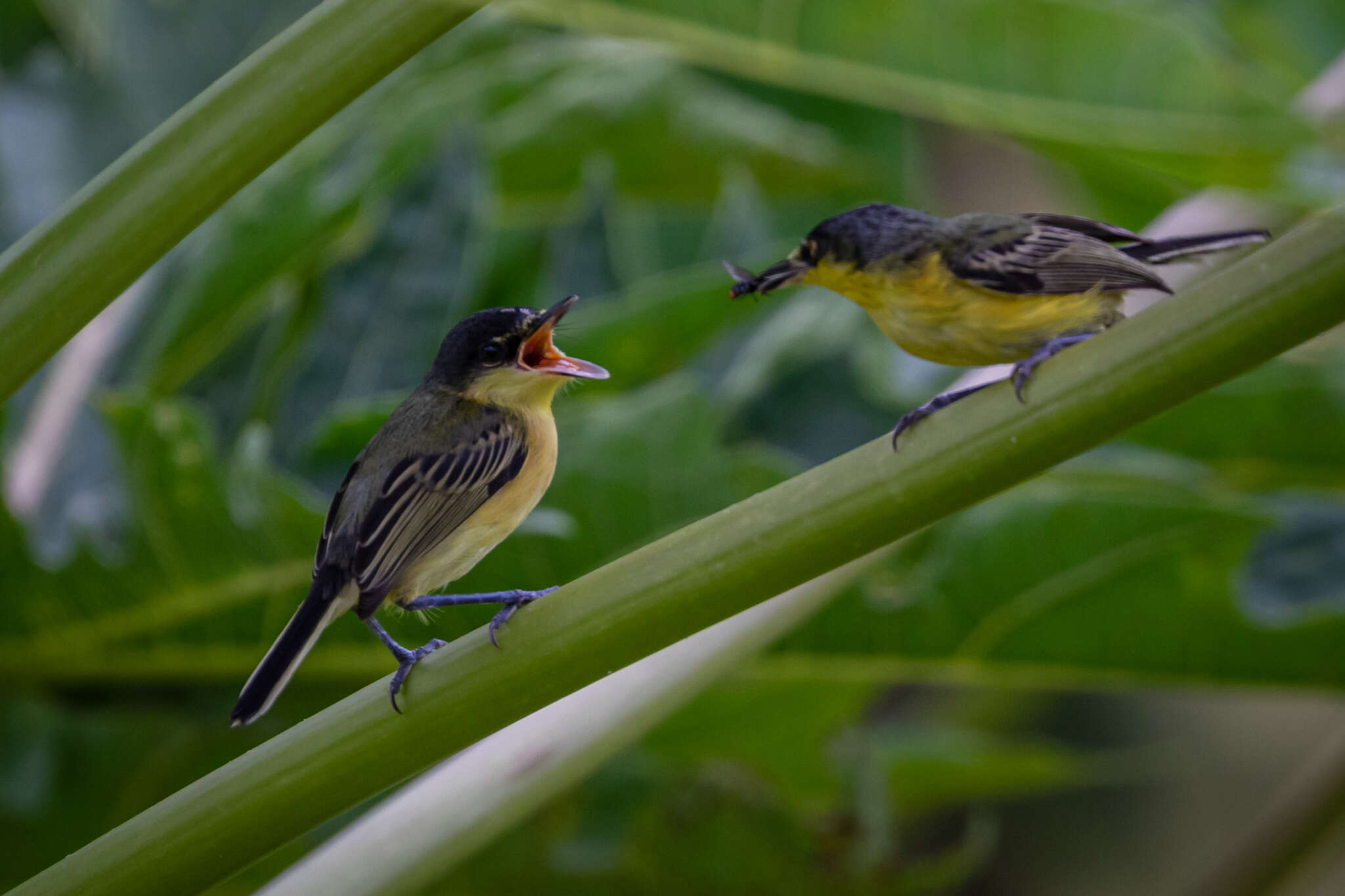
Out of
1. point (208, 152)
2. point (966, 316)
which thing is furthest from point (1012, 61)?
point (208, 152)

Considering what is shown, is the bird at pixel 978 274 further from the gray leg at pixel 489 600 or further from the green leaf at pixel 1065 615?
the green leaf at pixel 1065 615

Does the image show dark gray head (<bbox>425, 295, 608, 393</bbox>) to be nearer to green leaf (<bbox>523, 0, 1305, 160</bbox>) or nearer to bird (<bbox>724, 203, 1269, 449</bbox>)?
bird (<bbox>724, 203, 1269, 449</bbox>)

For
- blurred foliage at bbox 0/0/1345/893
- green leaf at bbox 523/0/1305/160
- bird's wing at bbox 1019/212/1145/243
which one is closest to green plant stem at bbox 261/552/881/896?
blurred foliage at bbox 0/0/1345/893

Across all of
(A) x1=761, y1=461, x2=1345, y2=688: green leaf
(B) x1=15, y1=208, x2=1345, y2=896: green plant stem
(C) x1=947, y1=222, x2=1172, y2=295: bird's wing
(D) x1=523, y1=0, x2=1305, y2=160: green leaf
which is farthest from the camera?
(A) x1=761, y1=461, x2=1345, y2=688: green leaf

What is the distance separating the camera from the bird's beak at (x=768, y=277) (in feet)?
1.21

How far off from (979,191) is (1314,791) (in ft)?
4.25

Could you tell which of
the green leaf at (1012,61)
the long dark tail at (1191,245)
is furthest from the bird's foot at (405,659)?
the green leaf at (1012,61)

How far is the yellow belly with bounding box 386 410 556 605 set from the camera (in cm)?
37

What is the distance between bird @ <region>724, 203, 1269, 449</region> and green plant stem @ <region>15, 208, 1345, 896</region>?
48 millimetres

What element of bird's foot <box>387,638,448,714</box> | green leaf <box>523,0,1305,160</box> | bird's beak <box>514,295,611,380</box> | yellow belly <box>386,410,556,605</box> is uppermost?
bird's beak <box>514,295,611,380</box>

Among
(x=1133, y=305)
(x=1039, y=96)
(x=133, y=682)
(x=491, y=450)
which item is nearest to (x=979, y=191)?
(x=1039, y=96)

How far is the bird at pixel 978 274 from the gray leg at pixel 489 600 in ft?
0.38

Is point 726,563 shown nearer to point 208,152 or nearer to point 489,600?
point 489,600

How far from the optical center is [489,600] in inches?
15.0
